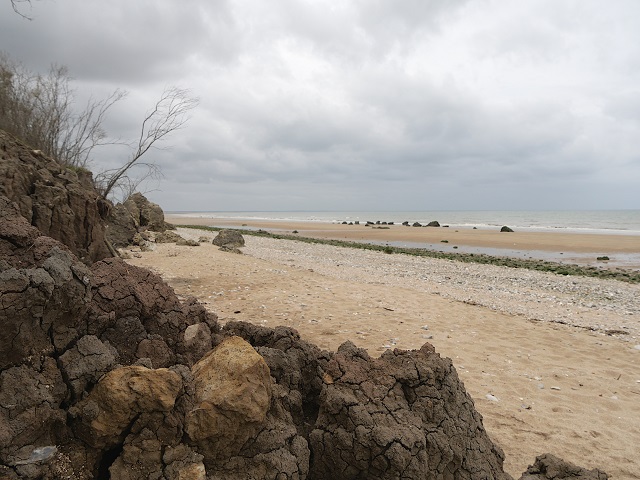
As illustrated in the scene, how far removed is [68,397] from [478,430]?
3268 mm

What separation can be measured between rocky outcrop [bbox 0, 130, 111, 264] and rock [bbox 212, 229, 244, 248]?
61.4 ft

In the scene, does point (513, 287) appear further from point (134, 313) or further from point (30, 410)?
point (30, 410)

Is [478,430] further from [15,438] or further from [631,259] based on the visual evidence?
[631,259]

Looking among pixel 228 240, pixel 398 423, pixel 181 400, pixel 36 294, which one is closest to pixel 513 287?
pixel 398 423

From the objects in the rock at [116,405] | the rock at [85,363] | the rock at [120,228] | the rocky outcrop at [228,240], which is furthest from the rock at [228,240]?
the rock at [116,405]

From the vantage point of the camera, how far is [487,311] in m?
11.4

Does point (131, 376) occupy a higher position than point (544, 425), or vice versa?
point (131, 376)

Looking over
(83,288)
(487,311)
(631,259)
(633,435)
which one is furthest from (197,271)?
(631,259)

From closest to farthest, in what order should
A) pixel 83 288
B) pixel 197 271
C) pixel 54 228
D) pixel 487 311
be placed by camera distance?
pixel 83 288 → pixel 54 228 → pixel 487 311 → pixel 197 271

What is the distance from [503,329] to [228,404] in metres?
8.46

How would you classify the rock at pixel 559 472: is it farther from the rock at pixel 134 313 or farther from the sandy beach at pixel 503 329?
the rock at pixel 134 313

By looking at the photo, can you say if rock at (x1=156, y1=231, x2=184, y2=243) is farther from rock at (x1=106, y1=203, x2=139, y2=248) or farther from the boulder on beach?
rock at (x1=106, y1=203, x2=139, y2=248)

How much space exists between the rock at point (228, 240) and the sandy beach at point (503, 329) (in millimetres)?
7542

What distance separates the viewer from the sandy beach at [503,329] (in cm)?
516
